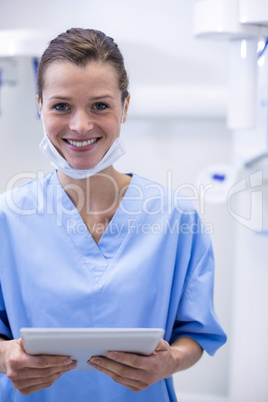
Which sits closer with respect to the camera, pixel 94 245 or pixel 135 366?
pixel 135 366

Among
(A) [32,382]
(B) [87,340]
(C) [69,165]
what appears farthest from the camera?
(C) [69,165]

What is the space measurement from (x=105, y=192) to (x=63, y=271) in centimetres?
17

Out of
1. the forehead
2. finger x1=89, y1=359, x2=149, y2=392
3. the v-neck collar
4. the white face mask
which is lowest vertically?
finger x1=89, y1=359, x2=149, y2=392

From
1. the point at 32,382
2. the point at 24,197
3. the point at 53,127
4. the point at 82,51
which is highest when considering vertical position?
the point at 82,51

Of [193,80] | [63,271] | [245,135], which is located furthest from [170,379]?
[193,80]

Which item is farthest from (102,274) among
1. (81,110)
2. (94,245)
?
(81,110)

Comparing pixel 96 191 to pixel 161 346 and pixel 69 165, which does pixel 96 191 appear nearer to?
pixel 69 165

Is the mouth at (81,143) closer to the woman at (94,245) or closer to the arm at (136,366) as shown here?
the woman at (94,245)

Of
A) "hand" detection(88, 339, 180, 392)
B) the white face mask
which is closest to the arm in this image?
"hand" detection(88, 339, 180, 392)

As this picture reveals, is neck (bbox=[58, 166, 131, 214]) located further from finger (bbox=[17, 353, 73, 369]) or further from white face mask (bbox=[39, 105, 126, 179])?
finger (bbox=[17, 353, 73, 369])

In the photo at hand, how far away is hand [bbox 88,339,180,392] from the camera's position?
0.80 m

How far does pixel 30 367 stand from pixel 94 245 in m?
0.25

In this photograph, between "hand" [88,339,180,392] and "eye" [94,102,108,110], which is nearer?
"hand" [88,339,180,392]

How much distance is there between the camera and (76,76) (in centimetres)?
89
